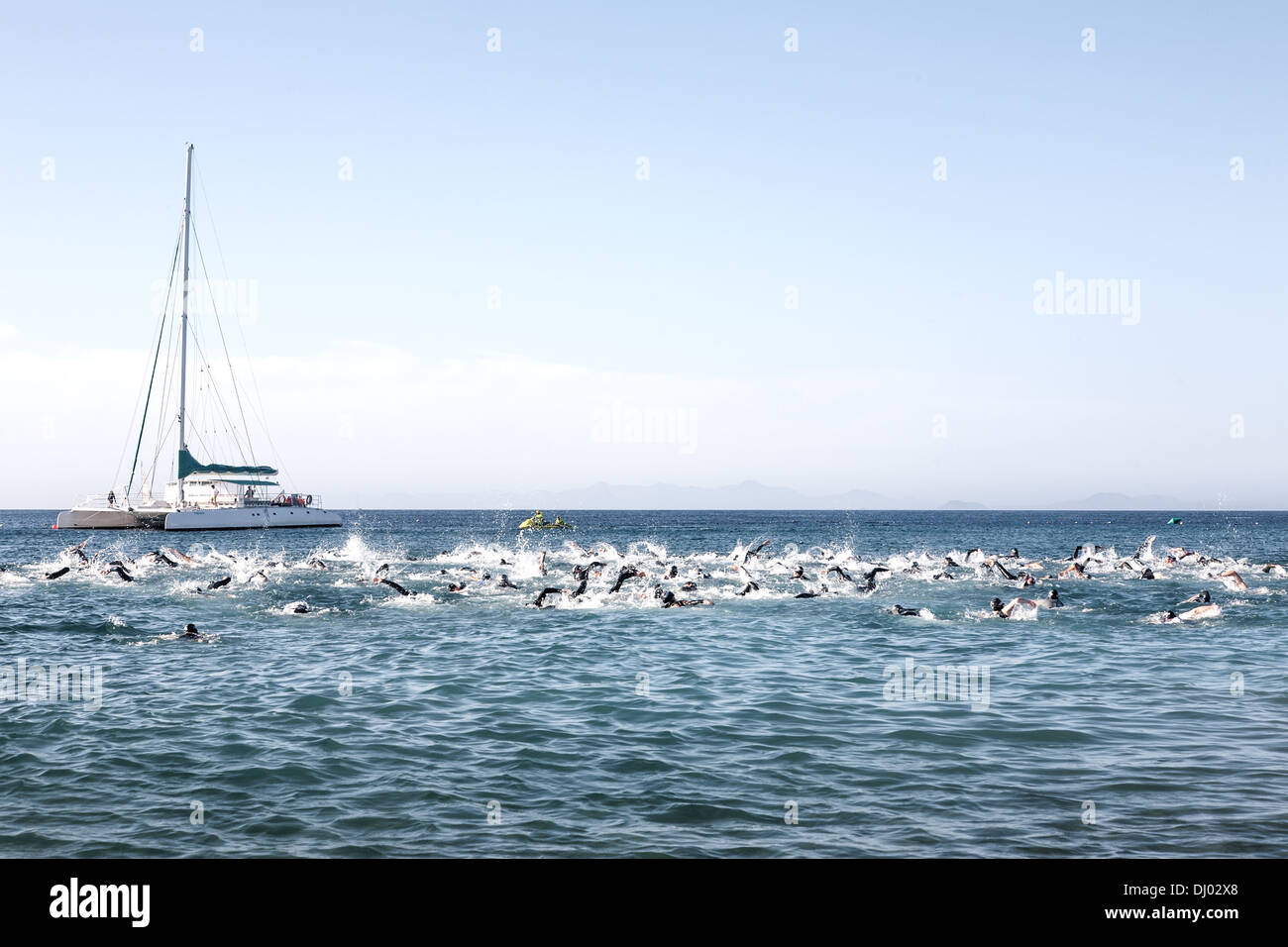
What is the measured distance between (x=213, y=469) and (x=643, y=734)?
81372mm

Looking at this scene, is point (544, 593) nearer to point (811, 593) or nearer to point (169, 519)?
point (811, 593)

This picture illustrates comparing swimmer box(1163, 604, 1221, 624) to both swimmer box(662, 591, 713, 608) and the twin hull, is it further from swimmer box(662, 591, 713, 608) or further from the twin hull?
the twin hull

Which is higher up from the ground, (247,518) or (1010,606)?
(247,518)

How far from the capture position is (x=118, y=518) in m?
79.3

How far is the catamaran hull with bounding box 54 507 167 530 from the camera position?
7919 cm

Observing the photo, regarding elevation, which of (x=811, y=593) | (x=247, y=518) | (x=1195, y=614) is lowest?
(x=811, y=593)

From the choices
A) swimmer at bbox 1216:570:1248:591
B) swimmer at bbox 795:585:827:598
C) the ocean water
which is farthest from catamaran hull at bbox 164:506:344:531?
swimmer at bbox 1216:570:1248:591

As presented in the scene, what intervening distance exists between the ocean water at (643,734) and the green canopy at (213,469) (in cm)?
5881

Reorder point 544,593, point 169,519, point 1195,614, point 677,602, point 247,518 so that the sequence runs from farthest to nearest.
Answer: point 247,518
point 169,519
point 677,602
point 544,593
point 1195,614

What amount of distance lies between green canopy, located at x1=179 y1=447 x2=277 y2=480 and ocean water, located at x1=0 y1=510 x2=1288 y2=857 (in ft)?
193

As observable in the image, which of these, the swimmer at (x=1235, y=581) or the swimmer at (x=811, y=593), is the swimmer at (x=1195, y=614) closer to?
the swimmer at (x=1235, y=581)

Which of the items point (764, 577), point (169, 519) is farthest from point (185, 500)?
point (764, 577)

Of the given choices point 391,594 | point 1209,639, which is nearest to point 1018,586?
point 1209,639

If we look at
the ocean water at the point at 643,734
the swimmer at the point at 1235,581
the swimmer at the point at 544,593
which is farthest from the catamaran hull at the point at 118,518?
the swimmer at the point at 1235,581
